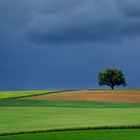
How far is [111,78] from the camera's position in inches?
4614

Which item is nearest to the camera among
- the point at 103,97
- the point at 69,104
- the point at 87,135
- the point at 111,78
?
the point at 87,135

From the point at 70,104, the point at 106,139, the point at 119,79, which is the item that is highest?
the point at 119,79

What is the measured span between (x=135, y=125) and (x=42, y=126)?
723 centimetres

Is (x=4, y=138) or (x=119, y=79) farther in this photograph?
(x=119, y=79)

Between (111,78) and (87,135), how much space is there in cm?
8557

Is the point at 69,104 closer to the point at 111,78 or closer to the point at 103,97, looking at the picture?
the point at 103,97

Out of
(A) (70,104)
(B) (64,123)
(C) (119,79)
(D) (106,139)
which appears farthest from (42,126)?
(C) (119,79)

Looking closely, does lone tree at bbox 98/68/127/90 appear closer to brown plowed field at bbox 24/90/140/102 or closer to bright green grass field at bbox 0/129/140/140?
brown plowed field at bbox 24/90/140/102

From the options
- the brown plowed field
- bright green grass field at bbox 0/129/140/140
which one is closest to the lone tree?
the brown plowed field

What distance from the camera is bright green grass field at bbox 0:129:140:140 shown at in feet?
99.9

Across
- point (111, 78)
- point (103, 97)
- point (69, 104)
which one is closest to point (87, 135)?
point (69, 104)

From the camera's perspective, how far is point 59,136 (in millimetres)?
31844

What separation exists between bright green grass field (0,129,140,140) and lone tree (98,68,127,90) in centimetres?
8284

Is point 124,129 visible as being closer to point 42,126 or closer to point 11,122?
point 42,126
